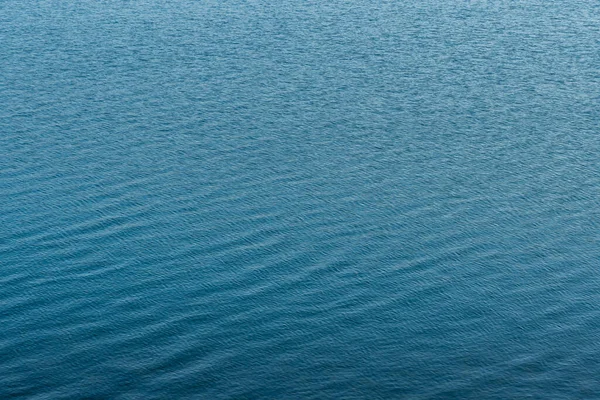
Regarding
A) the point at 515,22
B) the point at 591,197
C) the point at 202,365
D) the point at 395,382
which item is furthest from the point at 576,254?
the point at 515,22

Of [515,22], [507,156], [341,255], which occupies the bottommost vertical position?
[341,255]

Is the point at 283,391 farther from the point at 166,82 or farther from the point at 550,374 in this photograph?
the point at 166,82

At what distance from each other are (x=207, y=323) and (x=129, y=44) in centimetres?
5968

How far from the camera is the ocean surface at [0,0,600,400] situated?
49.8m

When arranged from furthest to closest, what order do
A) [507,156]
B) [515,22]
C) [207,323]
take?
[515,22] < [507,156] < [207,323]

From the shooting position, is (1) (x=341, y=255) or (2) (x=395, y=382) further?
(1) (x=341, y=255)

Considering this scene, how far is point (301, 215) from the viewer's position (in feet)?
214

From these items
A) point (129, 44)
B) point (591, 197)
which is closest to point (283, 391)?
point (591, 197)

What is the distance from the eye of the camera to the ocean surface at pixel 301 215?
49.8 meters

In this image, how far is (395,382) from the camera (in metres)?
48.5

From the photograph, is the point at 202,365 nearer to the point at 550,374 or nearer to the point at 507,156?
the point at 550,374

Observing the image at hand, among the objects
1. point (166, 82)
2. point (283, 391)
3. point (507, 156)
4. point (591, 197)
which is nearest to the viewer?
point (283, 391)

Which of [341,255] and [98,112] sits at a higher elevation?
[98,112]

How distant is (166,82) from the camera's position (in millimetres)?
92438
